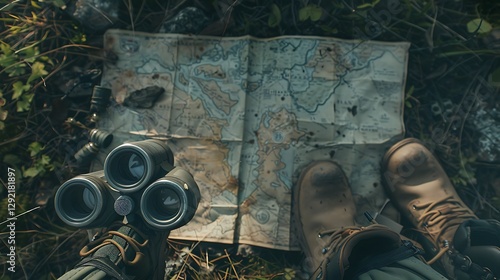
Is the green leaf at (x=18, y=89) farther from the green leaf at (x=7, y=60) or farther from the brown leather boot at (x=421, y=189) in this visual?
the brown leather boot at (x=421, y=189)

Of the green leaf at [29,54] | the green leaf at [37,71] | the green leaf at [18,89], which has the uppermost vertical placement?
the green leaf at [29,54]

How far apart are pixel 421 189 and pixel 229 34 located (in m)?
1.40

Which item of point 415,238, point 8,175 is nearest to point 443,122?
point 415,238

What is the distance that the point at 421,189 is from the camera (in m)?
2.25

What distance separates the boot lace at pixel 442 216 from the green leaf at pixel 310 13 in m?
1.19

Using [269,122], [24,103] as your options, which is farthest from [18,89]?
[269,122]

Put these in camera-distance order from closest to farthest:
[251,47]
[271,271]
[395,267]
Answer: [395,267] < [271,271] < [251,47]

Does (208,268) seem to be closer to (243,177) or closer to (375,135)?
(243,177)

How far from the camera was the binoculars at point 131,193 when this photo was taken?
164 centimetres

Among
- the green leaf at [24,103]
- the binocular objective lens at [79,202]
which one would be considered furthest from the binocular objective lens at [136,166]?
the green leaf at [24,103]

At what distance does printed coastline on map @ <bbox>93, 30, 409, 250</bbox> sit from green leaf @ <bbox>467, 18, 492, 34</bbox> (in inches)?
14.1

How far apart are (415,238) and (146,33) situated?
1.94 meters

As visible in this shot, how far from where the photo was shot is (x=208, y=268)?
2.20m

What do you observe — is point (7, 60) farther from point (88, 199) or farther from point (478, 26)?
point (478, 26)
